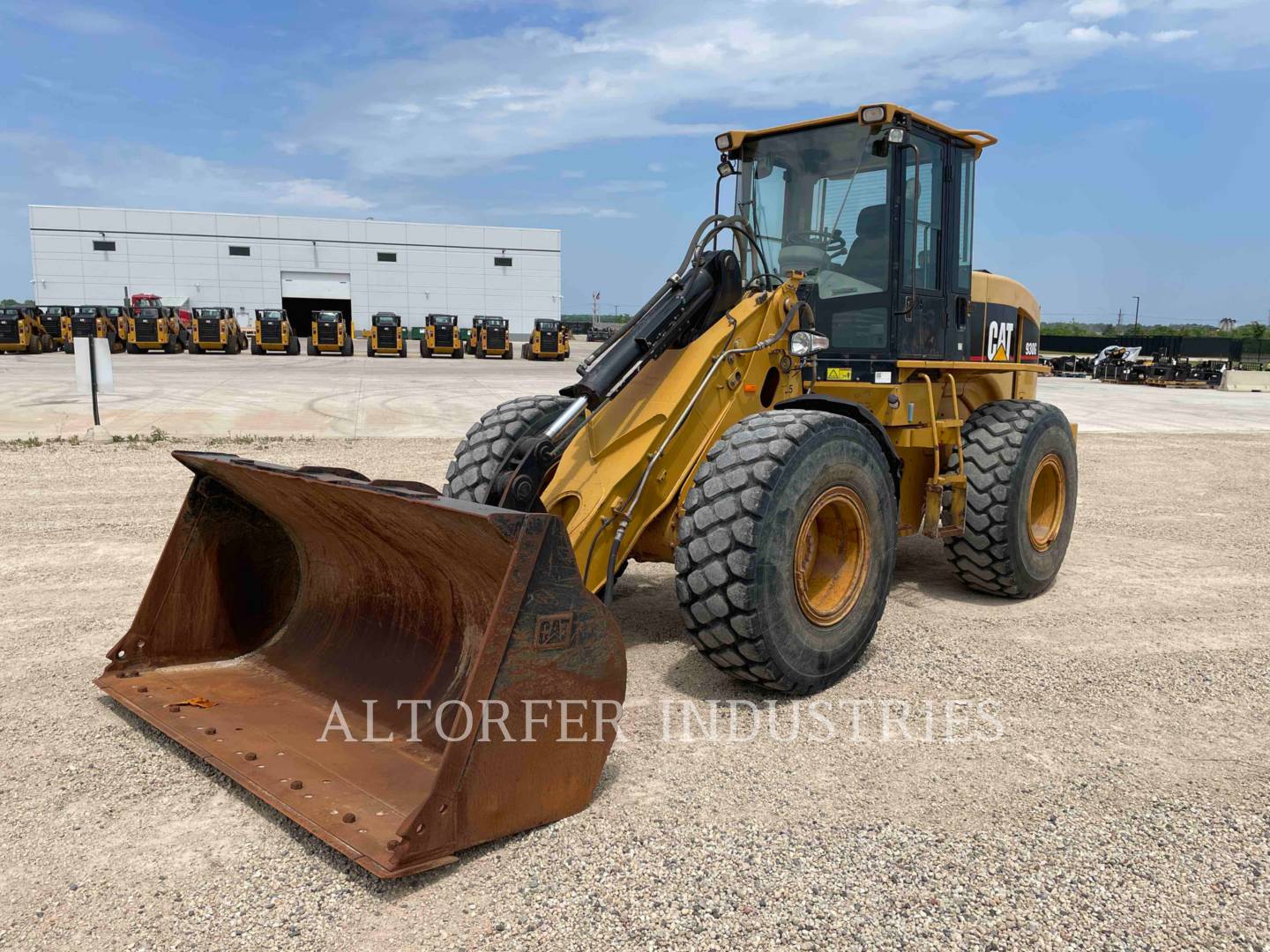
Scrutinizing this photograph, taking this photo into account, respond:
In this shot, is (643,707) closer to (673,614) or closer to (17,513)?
(673,614)

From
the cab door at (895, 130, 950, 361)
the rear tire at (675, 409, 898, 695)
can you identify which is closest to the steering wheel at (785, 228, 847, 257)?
the cab door at (895, 130, 950, 361)

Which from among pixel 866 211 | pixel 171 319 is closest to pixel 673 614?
pixel 866 211

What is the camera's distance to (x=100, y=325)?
33.0 m

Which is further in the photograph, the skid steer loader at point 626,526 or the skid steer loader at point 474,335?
the skid steer loader at point 474,335

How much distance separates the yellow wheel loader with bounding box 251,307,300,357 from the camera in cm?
3422

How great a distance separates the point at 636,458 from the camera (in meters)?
Answer: 4.26

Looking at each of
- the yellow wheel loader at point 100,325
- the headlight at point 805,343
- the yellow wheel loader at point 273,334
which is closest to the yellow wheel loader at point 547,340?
the yellow wheel loader at point 273,334

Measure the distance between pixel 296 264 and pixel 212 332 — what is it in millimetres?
23401

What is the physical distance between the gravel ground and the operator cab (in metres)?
1.63

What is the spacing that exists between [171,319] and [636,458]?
3429 centimetres

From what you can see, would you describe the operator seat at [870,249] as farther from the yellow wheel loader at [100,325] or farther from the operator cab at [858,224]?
the yellow wheel loader at [100,325]

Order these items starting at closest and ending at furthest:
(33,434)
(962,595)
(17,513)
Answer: (962,595), (17,513), (33,434)

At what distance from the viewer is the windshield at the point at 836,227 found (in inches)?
205

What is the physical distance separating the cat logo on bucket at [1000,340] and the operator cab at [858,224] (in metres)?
0.87
